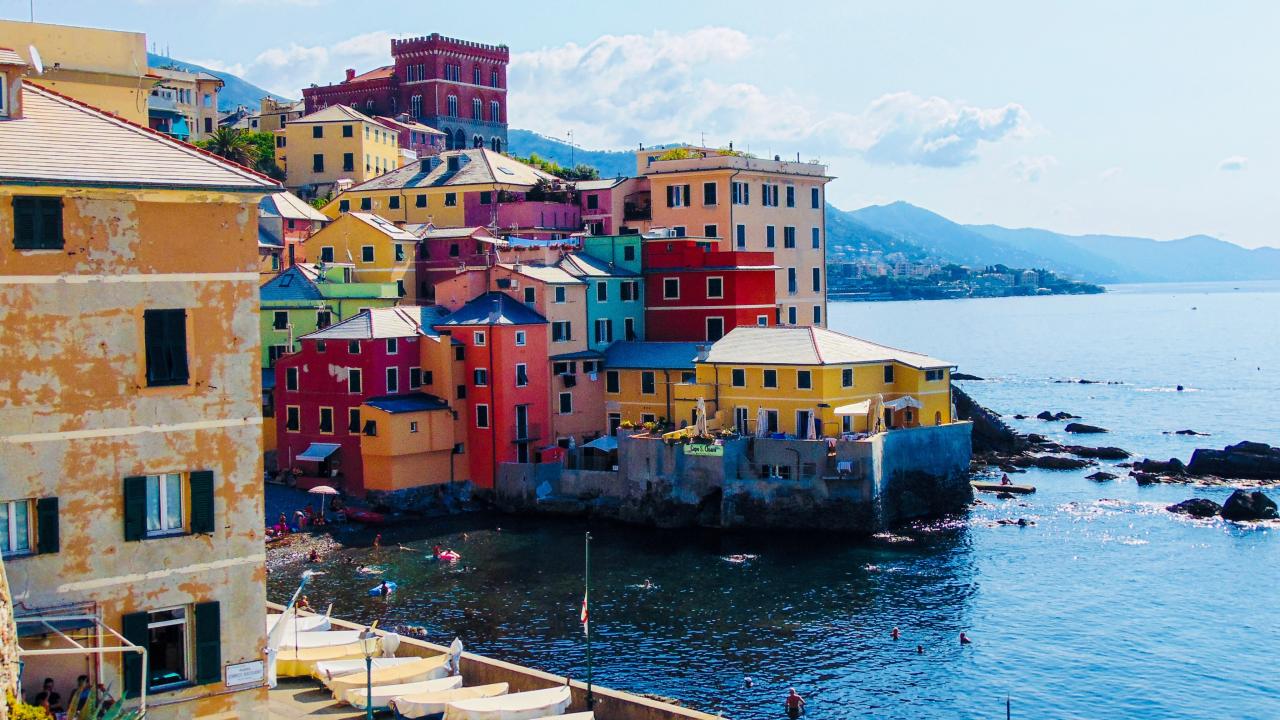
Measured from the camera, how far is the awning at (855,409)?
243 feet

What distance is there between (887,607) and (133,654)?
39049mm

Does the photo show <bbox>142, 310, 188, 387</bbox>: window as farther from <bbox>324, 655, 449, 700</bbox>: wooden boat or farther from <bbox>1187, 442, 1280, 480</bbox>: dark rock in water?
<bbox>1187, 442, 1280, 480</bbox>: dark rock in water

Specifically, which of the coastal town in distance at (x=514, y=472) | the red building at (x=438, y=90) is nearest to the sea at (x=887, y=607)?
the coastal town in distance at (x=514, y=472)

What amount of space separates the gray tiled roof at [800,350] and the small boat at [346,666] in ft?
121

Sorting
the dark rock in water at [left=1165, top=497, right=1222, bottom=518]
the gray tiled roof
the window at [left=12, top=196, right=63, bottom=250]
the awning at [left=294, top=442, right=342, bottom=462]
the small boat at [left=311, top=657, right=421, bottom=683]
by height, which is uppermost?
the window at [left=12, top=196, right=63, bottom=250]

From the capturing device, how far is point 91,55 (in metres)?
38.2

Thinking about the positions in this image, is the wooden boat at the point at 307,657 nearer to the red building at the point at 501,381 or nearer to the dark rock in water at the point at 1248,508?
the red building at the point at 501,381

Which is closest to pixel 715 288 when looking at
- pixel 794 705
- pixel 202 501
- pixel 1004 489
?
pixel 1004 489

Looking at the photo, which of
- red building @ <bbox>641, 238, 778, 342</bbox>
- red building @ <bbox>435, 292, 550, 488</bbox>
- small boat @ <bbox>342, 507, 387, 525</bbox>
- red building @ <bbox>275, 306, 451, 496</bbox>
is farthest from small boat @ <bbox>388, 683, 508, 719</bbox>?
red building @ <bbox>641, 238, 778, 342</bbox>

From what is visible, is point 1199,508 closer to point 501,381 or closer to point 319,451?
point 501,381

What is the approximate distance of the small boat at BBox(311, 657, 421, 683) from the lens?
133 feet

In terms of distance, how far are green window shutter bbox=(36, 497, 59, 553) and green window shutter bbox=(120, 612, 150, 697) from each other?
6.04ft

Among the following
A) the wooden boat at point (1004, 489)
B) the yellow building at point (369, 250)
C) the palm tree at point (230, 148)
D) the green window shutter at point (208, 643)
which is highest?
the palm tree at point (230, 148)

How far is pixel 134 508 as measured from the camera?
25406 millimetres
